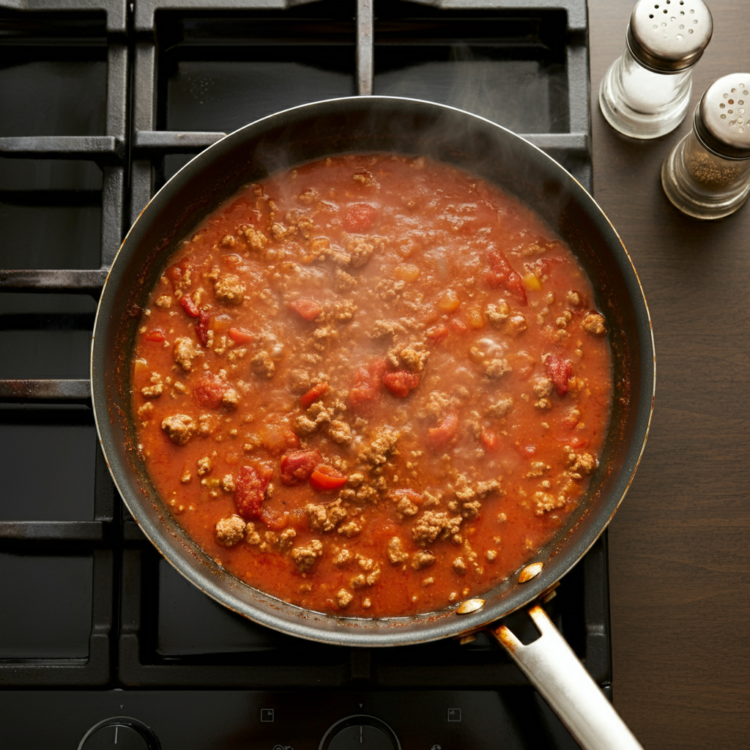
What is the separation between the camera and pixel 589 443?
2592mm

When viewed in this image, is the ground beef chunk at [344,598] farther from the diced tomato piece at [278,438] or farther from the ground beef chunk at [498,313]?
the ground beef chunk at [498,313]

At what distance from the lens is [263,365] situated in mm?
2506

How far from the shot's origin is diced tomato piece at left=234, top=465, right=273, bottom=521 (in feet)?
8.11

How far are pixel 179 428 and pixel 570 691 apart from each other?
5.22ft

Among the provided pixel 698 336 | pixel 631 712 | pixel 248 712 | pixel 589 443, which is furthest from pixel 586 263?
pixel 248 712

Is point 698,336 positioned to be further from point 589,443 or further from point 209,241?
point 209,241

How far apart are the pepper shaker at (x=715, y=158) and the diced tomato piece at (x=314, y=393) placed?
159 cm

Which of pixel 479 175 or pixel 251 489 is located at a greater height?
pixel 479 175

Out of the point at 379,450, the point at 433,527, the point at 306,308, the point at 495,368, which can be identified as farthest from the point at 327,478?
the point at 495,368

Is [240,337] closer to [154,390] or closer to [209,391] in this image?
[209,391]

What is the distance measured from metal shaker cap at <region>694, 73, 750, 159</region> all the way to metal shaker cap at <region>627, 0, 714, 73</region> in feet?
0.51

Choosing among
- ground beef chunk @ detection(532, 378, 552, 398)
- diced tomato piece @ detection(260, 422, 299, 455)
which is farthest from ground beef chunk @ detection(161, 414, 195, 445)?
ground beef chunk @ detection(532, 378, 552, 398)

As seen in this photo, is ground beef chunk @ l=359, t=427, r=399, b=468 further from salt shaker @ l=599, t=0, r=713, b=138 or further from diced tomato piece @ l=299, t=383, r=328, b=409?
salt shaker @ l=599, t=0, r=713, b=138

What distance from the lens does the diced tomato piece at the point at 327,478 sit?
2.47 m
